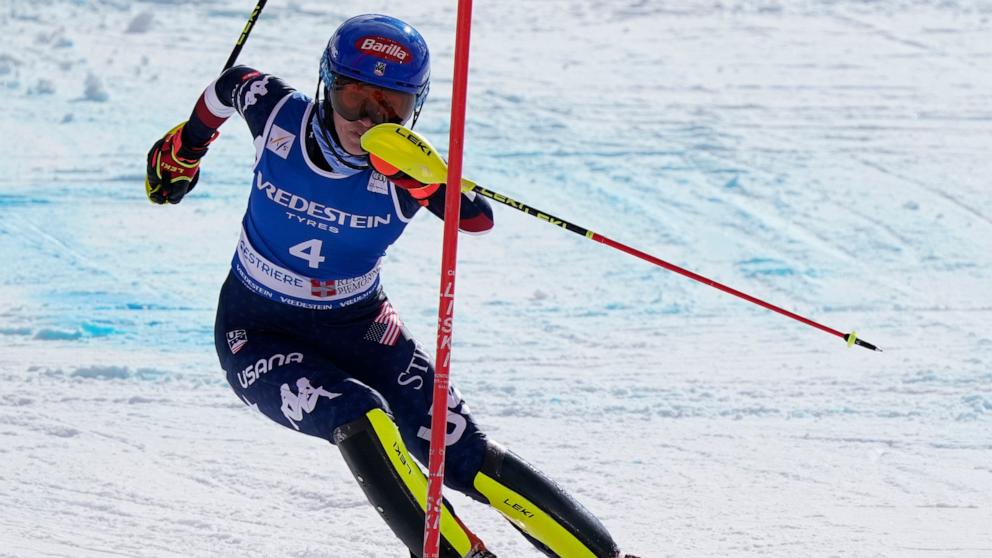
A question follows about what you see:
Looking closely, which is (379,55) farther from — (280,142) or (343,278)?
(343,278)

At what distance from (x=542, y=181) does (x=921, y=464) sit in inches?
154

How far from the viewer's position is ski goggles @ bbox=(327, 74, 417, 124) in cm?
321

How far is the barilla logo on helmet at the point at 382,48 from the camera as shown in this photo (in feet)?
10.4

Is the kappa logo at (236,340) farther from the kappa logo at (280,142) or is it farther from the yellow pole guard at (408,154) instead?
the yellow pole guard at (408,154)

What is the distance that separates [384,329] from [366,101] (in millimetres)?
660

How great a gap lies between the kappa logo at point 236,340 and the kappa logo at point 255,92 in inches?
24.9

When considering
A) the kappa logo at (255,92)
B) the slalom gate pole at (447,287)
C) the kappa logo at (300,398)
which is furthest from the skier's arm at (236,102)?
the slalom gate pole at (447,287)

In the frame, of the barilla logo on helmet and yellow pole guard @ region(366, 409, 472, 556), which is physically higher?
the barilla logo on helmet

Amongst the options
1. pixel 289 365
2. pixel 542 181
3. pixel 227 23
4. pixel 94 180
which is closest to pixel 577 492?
pixel 289 365

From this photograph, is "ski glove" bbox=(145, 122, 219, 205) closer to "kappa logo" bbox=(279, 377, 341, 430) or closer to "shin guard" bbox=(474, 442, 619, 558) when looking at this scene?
"kappa logo" bbox=(279, 377, 341, 430)

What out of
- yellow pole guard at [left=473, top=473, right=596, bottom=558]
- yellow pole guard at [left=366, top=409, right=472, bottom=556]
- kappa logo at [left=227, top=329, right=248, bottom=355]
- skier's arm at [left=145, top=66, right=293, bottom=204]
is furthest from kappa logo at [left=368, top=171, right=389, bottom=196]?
yellow pole guard at [left=473, top=473, right=596, bottom=558]

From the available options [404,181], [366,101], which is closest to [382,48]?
[366,101]

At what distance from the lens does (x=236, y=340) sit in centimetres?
336

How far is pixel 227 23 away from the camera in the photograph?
11.1 meters
